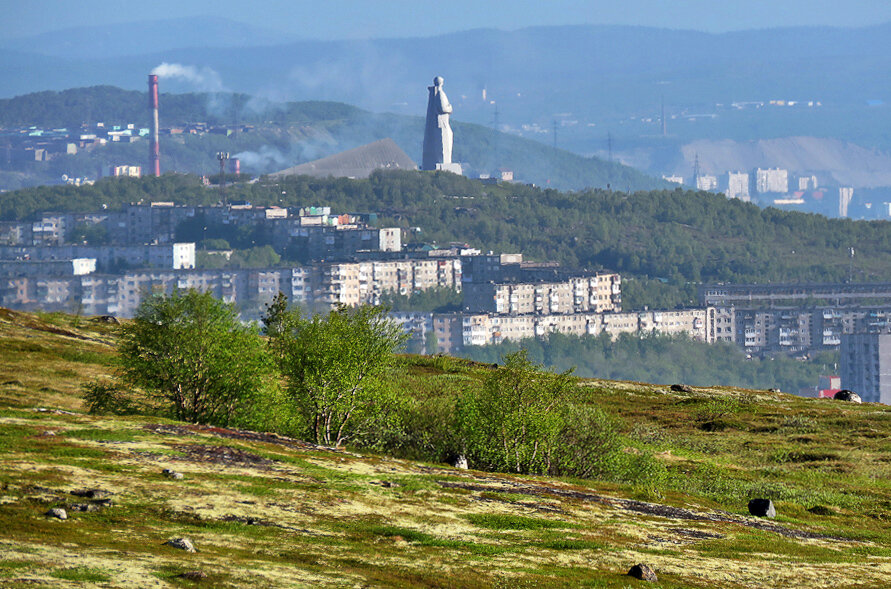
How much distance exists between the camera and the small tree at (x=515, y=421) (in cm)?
6159

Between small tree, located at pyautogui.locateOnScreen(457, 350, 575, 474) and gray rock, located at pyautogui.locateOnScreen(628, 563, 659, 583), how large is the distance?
70.0 feet

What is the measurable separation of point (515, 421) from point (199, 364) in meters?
12.8

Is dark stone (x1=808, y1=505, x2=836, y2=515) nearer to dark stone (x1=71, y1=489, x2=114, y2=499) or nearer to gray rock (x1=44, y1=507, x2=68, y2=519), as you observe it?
dark stone (x1=71, y1=489, x2=114, y2=499)

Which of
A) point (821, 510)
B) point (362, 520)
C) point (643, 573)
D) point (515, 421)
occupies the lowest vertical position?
point (821, 510)

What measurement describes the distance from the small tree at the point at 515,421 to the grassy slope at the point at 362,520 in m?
4.27

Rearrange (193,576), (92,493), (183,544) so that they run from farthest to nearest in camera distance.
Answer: (92,493) → (183,544) → (193,576)

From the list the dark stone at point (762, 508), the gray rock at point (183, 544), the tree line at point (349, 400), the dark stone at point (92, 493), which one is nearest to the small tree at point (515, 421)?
the tree line at point (349, 400)

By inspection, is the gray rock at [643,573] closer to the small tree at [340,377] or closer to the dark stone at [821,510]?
the dark stone at [821,510]

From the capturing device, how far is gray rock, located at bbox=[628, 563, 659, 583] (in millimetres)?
39469

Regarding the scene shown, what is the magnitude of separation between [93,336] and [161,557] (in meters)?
68.1

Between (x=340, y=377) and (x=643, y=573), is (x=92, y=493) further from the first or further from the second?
(x=340, y=377)

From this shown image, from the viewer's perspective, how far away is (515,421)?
61.5 meters

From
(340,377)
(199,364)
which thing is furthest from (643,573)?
(199,364)

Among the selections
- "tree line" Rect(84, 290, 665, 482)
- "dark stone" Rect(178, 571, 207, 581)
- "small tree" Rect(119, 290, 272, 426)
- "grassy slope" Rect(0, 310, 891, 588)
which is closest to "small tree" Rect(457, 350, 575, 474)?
"tree line" Rect(84, 290, 665, 482)
